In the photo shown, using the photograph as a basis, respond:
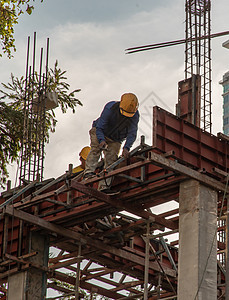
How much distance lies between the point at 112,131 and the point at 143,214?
2483 millimetres

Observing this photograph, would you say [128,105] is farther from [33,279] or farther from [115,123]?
[33,279]

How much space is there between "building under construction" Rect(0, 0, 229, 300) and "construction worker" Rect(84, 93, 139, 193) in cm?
49

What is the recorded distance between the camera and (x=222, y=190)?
20094mm

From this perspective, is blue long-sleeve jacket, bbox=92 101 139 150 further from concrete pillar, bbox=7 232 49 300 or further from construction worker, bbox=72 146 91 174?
concrete pillar, bbox=7 232 49 300

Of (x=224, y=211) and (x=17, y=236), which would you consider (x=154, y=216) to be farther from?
(x=17, y=236)

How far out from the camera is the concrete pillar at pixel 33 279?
74.5 feet

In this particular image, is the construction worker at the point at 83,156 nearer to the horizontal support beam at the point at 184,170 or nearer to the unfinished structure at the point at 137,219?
the unfinished structure at the point at 137,219

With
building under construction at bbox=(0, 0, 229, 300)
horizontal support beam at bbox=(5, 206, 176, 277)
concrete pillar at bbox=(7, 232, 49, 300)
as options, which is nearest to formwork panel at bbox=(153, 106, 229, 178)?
building under construction at bbox=(0, 0, 229, 300)

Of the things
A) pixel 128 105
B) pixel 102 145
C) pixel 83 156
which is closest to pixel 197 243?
pixel 102 145

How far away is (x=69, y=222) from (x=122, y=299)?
506 centimetres

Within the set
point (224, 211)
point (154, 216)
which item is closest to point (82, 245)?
point (154, 216)

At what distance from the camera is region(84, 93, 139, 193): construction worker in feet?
66.4

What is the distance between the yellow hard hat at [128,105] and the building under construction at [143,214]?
1.15 meters

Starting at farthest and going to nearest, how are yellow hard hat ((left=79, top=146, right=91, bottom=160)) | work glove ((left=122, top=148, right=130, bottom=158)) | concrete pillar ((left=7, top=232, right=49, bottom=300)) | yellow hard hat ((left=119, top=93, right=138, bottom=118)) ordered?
1. yellow hard hat ((left=79, top=146, right=91, bottom=160))
2. concrete pillar ((left=7, top=232, right=49, bottom=300))
3. yellow hard hat ((left=119, top=93, right=138, bottom=118))
4. work glove ((left=122, top=148, right=130, bottom=158))
